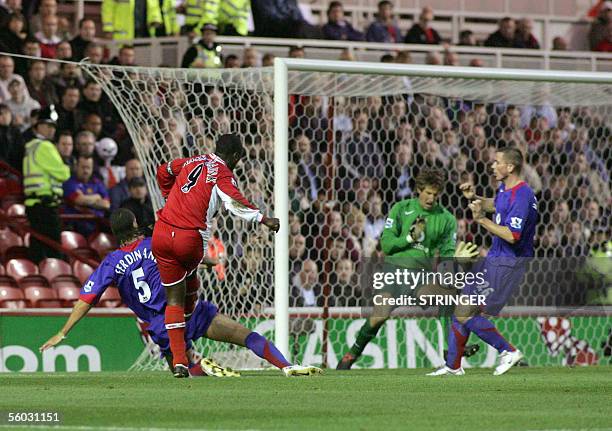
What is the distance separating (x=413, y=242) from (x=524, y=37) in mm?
9989

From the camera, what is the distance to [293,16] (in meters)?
18.5

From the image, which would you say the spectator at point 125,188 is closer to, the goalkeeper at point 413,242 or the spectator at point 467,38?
the goalkeeper at point 413,242

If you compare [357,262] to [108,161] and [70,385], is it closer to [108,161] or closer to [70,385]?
[108,161]

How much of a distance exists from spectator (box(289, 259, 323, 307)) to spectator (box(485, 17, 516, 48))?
8247 millimetres

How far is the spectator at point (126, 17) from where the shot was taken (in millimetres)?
17516

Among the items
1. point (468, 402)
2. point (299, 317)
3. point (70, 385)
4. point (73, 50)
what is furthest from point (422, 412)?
point (73, 50)

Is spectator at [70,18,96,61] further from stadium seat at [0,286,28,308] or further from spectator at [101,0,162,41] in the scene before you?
stadium seat at [0,286,28,308]

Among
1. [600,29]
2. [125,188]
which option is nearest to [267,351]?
[125,188]

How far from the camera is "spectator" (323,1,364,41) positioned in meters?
19.0

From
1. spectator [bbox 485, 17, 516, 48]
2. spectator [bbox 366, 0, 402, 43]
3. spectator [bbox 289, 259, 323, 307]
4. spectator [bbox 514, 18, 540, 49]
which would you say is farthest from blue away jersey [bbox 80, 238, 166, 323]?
spectator [bbox 514, 18, 540, 49]

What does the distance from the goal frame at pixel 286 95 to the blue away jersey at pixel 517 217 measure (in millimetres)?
1936

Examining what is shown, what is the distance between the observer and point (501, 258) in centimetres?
1083

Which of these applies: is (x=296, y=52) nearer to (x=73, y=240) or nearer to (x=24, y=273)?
(x=73, y=240)

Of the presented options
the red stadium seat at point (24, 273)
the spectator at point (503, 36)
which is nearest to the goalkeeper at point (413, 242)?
the red stadium seat at point (24, 273)
